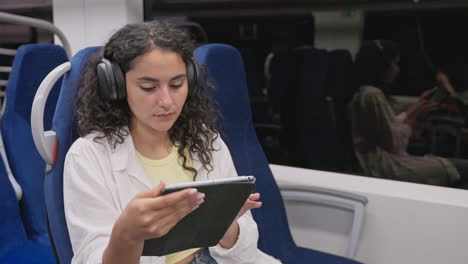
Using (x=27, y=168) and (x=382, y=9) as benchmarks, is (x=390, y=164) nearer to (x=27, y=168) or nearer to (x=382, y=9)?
(x=382, y=9)

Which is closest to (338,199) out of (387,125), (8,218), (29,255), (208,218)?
(387,125)

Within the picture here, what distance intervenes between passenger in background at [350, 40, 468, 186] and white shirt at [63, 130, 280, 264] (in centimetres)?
146

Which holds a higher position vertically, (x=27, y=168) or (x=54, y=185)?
(x=54, y=185)

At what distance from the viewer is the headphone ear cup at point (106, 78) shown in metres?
1.03

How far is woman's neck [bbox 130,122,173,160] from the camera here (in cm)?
116

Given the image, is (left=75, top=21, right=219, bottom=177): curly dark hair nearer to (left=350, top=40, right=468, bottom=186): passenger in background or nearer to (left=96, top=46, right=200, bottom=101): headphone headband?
(left=96, top=46, right=200, bottom=101): headphone headband

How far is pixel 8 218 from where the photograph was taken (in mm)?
1746

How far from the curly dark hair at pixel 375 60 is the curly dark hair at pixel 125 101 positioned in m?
1.43

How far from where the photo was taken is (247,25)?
263 centimetres

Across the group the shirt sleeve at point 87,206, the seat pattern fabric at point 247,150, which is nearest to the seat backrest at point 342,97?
the seat pattern fabric at point 247,150

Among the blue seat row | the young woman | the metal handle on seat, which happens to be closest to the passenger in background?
the blue seat row

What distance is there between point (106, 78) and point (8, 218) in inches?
41.8

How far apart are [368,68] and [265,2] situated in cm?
69

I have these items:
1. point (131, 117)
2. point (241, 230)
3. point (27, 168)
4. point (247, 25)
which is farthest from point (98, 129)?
point (247, 25)
